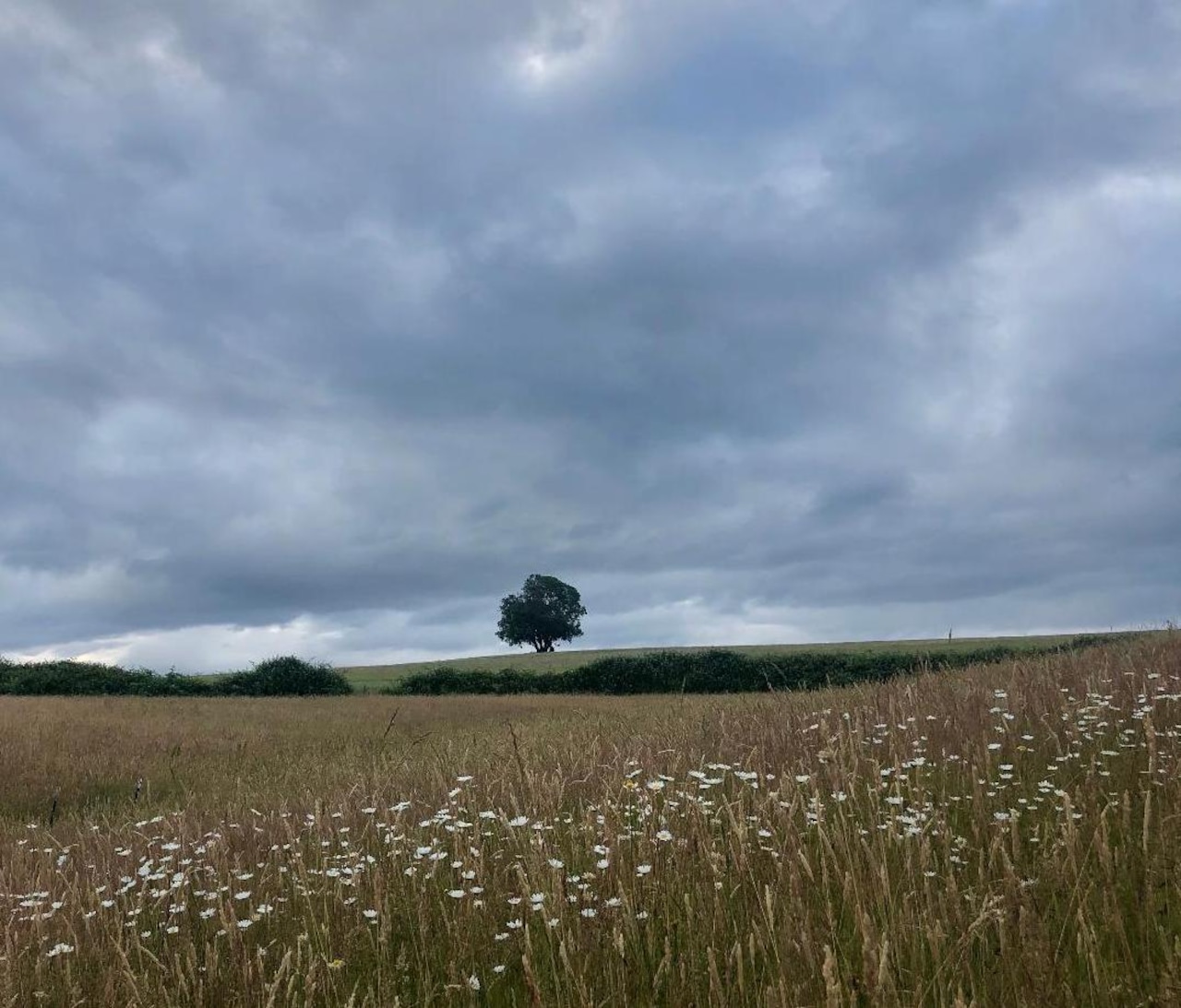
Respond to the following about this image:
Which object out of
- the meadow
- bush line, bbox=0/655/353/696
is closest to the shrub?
bush line, bbox=0/655/353/696

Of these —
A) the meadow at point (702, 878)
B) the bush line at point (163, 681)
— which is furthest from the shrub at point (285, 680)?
the meadow at point (702, 878)

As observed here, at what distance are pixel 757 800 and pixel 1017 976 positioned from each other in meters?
2.66

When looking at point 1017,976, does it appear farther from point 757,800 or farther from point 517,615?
point 517,615

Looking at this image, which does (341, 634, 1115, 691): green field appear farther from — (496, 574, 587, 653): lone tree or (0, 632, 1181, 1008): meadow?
(0, 632, 1181, 1008): meadow

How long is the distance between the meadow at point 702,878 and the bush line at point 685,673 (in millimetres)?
28211

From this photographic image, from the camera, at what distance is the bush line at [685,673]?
39.5 meters

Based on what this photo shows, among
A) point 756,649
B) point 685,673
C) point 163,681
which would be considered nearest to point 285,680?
point 163,681

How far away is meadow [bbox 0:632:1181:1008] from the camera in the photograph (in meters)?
3.92

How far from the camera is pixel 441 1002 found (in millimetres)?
4570

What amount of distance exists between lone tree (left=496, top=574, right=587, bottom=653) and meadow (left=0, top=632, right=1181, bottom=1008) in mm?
78663

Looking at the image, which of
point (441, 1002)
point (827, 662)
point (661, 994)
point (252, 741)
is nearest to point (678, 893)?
point (661, 994)

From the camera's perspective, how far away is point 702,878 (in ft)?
16.9

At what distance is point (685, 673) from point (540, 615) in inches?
1920

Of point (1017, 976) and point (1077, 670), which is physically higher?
point (1077, 670)
